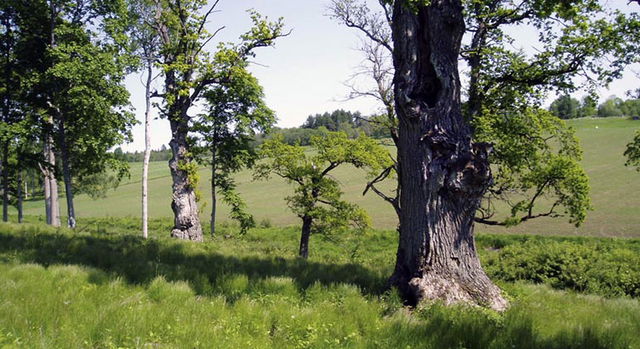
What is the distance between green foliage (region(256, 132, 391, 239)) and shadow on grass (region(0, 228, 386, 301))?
15126mm

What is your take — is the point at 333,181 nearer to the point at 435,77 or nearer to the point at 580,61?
the point at 580,61

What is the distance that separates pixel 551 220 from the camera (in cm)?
3891

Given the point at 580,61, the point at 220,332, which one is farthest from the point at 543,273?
the point at 220,332

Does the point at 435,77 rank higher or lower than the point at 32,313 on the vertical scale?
higher

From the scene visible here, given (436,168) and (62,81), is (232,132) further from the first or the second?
(436,168)

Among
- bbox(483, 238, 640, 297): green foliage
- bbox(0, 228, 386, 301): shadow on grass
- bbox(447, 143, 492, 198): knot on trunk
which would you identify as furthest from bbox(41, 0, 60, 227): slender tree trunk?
bbox(483, 238, 640, 297): green foliage

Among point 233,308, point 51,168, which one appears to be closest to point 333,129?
point 51,168

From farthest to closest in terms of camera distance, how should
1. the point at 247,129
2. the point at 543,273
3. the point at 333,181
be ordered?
the point at 333,181
the point at 247,129
the point at 543,273

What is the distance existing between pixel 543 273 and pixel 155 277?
670 inches

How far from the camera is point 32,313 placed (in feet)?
13.8

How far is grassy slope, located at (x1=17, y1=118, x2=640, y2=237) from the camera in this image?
35062mm

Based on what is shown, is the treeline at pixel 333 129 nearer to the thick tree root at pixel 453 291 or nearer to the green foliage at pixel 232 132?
the green foliage at pixel 232 132

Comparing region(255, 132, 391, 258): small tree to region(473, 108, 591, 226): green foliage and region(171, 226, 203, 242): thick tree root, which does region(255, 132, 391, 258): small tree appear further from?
region(171, 226, 203, 242): thick tree root

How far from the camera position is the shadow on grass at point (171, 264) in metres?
6.68
